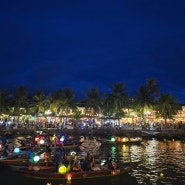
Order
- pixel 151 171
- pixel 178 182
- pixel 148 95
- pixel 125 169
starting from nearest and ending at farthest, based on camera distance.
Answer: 1. pixel 178 182
2. pixel 125 169
3. pixel 151 171
4. pixel 148 95

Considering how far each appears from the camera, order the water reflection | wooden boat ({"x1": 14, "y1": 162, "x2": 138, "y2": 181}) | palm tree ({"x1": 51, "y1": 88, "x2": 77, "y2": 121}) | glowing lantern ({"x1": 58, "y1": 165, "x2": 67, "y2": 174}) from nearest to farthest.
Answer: wooden boat ({"x1": 14, "y1": 162, "x2": 138, "y2": 181})
glowing lantern ({"x1": 58, "y1": 165, "x2": 67, "y2": 174})
the water reflection
palm tree ({"x1": 51, "y1": 88, "x2": 77, "y2": 121})

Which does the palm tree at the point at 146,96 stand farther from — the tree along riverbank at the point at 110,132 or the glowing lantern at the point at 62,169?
the glowing lantern at the point at 62,169

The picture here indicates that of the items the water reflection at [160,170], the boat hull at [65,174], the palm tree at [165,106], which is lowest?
the water reflection at [160,170]

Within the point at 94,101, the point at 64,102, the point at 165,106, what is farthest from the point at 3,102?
the point at 165,106

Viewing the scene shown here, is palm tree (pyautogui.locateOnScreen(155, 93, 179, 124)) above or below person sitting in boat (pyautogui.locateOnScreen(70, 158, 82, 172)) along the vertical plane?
above

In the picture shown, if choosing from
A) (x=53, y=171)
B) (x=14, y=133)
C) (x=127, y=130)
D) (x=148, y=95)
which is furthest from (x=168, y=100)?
(x=53, y=171)

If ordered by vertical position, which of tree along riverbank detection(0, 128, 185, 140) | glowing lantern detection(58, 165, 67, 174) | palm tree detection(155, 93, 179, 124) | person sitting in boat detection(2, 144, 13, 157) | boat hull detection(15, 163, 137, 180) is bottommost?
boat hull detection(15, 163, 137, 180)

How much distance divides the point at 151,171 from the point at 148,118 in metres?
85.2

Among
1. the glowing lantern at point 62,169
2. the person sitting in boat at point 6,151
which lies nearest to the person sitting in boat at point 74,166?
the glowing lantern at point 62,169

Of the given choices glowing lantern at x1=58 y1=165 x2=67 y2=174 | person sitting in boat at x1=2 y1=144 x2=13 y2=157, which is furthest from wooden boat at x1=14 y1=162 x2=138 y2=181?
person sitting in boat at x1=2 y1=144 x2=13 y2=157

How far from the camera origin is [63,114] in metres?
93.6

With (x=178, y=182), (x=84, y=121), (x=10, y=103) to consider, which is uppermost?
(x=10, y=103)

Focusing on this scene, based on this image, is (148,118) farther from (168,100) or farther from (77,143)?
(77,143)

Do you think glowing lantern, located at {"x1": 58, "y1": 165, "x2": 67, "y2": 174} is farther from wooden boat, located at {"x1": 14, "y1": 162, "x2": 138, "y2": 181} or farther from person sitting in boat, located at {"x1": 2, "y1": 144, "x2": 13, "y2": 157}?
person sitting in boat, located at {"x1": 2, "y1": 144, "x2": 13, "y2": 157}
